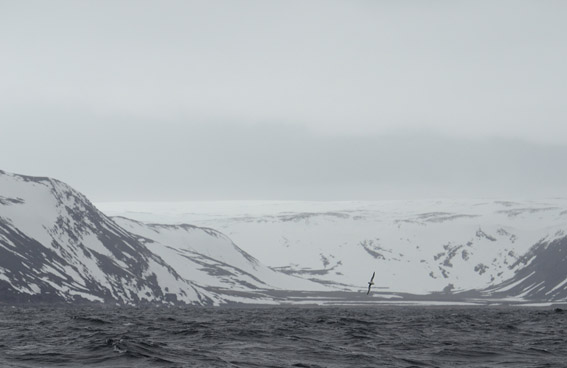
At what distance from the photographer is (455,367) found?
52.0 m

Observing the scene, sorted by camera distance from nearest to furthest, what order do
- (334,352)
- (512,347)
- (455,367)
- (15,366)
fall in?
(15,366), (455,367), (334,352), (512,347)

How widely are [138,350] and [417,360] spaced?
733 inches

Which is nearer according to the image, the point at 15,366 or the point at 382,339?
the point at 15,366

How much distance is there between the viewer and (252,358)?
56.0 metres

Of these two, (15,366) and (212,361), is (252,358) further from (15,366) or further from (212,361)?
(15,366)

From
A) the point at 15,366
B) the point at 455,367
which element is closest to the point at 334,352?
the point at 455,367

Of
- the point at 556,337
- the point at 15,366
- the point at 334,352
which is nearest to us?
the point at 15,366

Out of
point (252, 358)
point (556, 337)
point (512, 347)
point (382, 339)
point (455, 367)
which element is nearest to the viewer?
point (455, 367)

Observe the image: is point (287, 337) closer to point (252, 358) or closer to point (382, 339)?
point (382, 339)

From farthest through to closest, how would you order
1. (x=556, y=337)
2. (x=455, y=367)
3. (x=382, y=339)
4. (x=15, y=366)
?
(x=556, y=337), (x=382, y=339), (x=455, y=367), (x=15, y=366)

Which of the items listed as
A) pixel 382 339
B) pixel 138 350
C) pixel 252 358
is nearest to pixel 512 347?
pixel 382 339

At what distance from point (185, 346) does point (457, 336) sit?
Result: 32718 millimetres

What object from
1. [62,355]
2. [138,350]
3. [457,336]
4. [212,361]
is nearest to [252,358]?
[212,361]

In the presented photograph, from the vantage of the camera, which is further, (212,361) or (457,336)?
(457,336)
